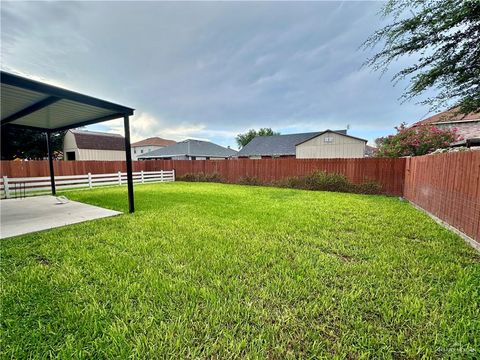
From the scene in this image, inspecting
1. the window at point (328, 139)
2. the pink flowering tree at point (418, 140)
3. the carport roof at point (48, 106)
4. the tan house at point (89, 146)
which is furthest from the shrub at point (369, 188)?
the tan house at point (89, 146)

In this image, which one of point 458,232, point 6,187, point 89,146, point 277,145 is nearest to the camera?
point 458,232

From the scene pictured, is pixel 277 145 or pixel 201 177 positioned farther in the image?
pixel 277 145

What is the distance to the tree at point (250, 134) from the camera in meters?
51.4

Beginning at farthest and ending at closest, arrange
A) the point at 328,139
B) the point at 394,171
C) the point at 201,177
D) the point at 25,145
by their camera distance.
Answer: the point at 25,145 → the point at 328,139 → the point at 201,177 → the point at 394,171

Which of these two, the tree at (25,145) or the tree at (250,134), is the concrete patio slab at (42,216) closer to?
the tree at (25,145)

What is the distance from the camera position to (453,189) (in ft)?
13.8

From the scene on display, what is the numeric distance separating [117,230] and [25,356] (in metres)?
3.02

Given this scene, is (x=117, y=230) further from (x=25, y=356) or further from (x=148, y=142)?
(x=148, y=142)

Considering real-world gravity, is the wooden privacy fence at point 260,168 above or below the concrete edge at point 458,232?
above

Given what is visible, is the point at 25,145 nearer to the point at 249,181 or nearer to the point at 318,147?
the point at 249,181

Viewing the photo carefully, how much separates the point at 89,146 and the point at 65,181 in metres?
17.1

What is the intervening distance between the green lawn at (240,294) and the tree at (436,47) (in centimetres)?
388

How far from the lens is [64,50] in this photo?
6645 millimetres

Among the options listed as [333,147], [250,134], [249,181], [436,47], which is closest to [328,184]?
[249,181]
